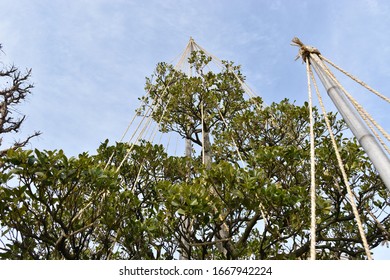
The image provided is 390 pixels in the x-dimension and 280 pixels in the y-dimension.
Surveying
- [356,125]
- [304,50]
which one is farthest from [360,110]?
[304,50]

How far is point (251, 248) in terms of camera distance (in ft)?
17.7

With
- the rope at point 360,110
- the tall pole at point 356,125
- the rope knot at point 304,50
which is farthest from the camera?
the rope knot at point 304,50

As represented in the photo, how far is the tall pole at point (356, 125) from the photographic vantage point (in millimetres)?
2088

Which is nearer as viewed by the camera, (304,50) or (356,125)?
(356,125)

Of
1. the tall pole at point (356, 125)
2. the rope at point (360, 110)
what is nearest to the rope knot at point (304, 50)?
the tall pole at point (356, 125)

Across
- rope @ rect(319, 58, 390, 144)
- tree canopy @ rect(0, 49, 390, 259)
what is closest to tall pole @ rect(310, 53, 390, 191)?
rope @ rect(319, 58, 390, 144)

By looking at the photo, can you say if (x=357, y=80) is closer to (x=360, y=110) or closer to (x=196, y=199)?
(x=360, y=110)

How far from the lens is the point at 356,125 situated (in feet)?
7.84

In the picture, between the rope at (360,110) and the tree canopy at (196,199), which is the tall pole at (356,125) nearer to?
the rope at (360,110)

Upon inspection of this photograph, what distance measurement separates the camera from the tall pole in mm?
2088

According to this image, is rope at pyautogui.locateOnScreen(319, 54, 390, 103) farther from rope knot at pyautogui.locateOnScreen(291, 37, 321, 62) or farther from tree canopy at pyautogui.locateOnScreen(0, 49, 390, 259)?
tree canopy at pyautogui.locateOnScreen(0, 49, 390, 259)
